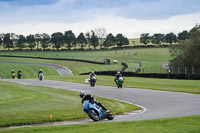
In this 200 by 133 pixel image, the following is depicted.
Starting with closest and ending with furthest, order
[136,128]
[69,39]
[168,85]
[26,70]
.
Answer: [136,128] < [168,85] < [26,70] < [69,39]

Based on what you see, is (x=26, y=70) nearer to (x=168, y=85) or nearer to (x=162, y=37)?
(x=168, y=85)

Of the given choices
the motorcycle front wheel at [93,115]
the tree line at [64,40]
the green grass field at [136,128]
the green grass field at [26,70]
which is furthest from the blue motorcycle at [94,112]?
the tree line at [64,40]

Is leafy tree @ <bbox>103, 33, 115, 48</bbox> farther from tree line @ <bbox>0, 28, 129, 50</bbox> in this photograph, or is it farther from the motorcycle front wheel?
the motorcycle front wheel

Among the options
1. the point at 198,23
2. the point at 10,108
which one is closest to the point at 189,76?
the point at 198,23

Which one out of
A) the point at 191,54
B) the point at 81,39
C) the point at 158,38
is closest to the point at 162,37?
the point at 158,38

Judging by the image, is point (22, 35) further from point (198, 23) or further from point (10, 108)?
point (10, 108)

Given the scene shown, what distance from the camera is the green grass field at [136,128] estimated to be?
35.9ft

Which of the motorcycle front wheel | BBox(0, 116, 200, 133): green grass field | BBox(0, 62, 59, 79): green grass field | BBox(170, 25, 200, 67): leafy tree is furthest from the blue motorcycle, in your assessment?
BBox(0, 62, 59, 79): green grass field

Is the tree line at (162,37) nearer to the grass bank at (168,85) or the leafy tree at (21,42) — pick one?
the leafy tree at (21,42)

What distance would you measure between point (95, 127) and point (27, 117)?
379 centimetres

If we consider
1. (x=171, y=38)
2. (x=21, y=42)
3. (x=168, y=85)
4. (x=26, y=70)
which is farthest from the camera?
(x=171, y=38)

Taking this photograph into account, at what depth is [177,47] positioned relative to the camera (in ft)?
229

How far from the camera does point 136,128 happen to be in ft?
37.4

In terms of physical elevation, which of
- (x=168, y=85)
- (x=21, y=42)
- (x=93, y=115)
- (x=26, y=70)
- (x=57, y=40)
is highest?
(x=57, y=40)
